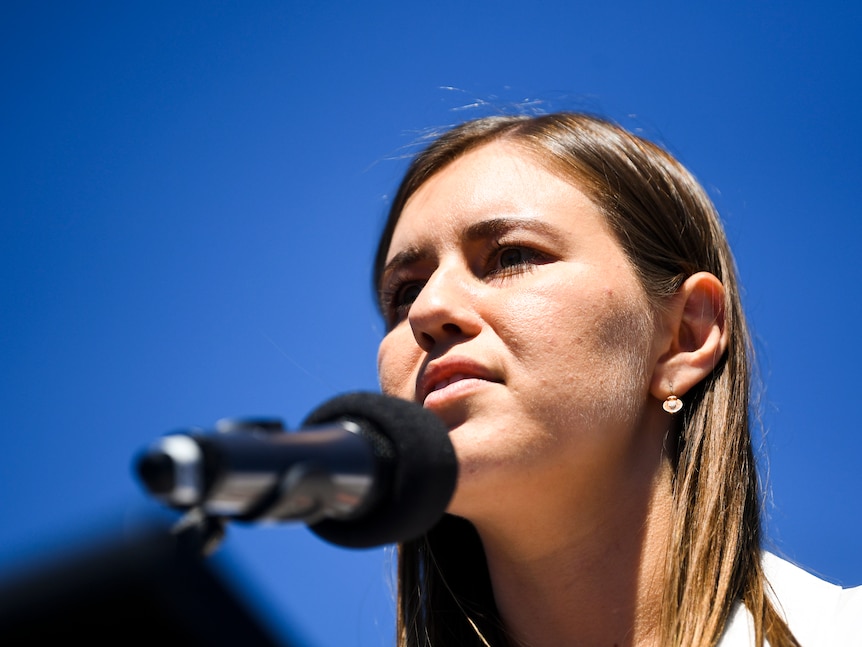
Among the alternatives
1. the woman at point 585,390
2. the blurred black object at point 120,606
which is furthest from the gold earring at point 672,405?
the blurred black object at point 120,606

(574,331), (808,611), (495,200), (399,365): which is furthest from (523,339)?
(808,611)

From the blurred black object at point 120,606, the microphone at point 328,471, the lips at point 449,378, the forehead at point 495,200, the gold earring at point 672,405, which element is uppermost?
the forehead at point 495,200

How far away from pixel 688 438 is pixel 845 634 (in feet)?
2.52

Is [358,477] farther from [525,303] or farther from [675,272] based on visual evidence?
[675,272]

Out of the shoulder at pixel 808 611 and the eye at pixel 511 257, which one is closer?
the shoulder at pixel 808 611

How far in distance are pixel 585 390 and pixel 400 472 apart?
1371mm

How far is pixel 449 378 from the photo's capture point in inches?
111

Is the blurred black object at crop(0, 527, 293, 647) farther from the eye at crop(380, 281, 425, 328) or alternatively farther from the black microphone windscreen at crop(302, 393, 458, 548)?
the eye at crop(380, 281, 425, 328)

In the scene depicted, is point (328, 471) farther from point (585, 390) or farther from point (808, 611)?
point (808, 611)

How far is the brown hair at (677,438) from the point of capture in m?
2.94

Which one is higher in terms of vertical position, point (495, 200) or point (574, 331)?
point (495, 200)

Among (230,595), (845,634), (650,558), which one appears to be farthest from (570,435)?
(230,595)

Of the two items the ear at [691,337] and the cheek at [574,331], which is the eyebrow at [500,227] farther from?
the ear at [691,337]

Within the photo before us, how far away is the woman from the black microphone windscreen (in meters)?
0.96
